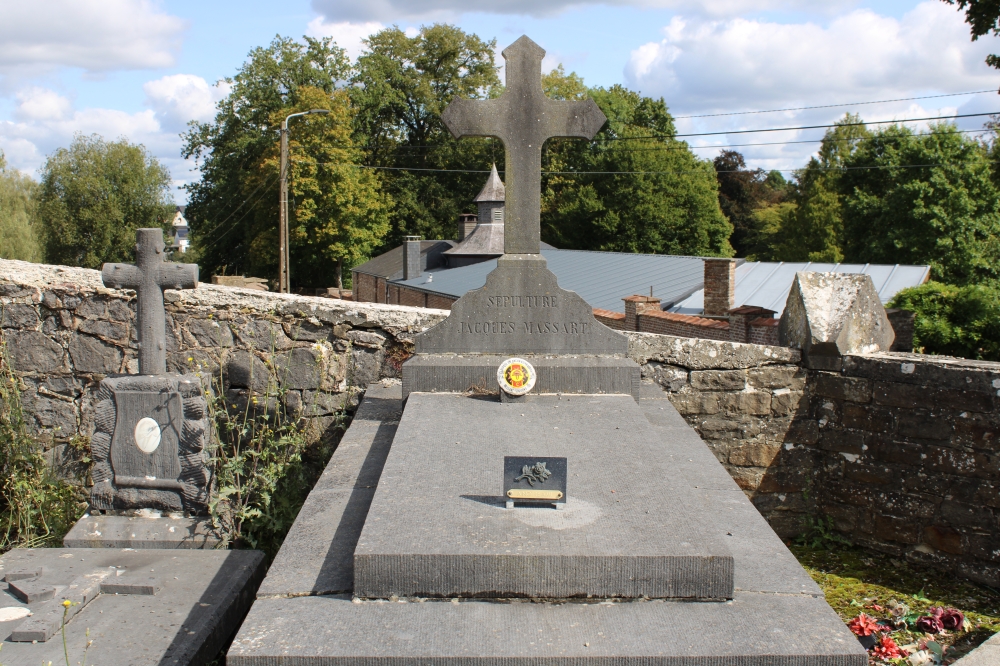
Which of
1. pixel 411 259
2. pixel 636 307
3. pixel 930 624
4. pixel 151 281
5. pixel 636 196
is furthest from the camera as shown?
pixel 636 196

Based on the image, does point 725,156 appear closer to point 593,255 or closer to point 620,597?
point 593,255

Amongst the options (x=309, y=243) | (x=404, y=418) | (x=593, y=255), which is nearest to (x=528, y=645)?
(x=404, y=418)

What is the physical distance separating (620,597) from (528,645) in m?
0.44

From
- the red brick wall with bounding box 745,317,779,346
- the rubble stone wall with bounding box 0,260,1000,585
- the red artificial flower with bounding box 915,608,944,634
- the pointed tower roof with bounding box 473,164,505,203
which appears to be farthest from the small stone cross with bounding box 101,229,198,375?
the pointed tower roof with bounding box 473,164,505,203

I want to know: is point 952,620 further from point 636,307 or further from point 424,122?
point 424,122

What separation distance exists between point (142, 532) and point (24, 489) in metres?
1.22

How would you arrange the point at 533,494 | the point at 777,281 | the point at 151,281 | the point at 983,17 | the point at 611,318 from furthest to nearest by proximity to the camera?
the point at 777,281, the point at 611,318, the point at 983,17, the point at 151,281, the point at 533,494

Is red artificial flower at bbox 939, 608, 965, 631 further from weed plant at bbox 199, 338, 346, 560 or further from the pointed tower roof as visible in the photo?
the pointed tower roof

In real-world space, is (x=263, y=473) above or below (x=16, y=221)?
below

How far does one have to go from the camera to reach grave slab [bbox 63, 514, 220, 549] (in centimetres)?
422

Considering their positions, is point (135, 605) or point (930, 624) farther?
point (930, 624)

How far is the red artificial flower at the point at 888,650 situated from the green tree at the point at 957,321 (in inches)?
514

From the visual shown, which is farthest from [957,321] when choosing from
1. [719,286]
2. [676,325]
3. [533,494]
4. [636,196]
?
[636,196]

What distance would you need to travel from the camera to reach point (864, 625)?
4.37m
